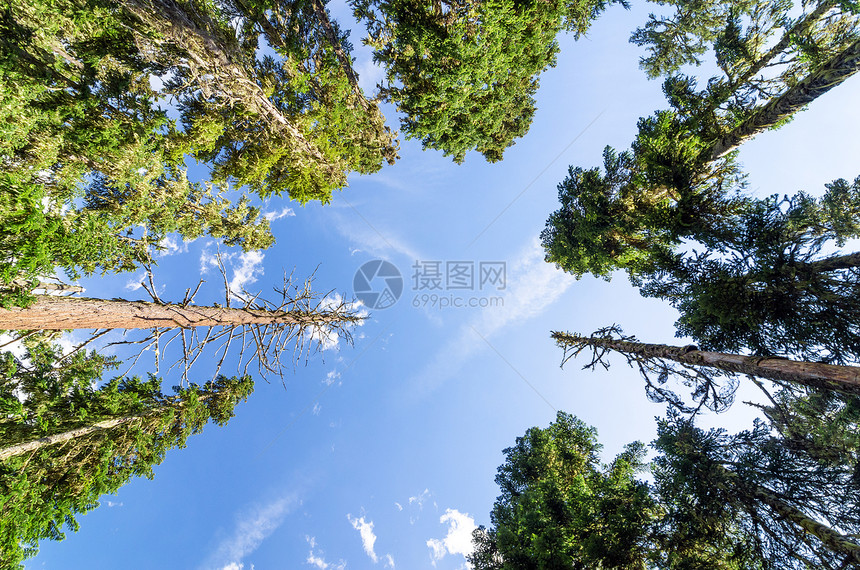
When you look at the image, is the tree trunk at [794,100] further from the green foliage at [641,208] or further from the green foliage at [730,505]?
the green foliage at [730,505]

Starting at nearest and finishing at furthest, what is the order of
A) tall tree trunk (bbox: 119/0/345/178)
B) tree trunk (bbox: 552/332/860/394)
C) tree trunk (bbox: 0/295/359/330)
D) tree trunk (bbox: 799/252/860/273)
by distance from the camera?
tree trunk (bbox: 0/295/359/330)
tree trunk (bbox: 552/332/860/394)
tree trunk (bbox: 799/252/860/273)
tall tree trunk (bbox: 119/0/345/178)

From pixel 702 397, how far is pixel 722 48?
848 cm

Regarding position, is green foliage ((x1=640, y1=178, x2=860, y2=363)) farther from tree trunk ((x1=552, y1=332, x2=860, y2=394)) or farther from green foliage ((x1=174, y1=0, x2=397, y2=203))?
green foliage ((x1=174, y1=0, x2=397, y2=203))

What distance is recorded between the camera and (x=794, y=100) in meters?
6.07

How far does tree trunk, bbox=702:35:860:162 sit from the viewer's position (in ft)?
17.1

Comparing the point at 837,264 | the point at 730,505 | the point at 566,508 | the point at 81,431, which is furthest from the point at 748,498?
the point at 81,431

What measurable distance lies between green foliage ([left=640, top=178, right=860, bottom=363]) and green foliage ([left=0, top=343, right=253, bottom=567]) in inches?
511

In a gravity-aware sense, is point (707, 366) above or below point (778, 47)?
below

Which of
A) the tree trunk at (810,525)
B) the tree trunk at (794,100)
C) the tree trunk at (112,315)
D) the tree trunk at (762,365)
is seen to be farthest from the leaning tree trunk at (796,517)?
the tree trunk at (112,315)

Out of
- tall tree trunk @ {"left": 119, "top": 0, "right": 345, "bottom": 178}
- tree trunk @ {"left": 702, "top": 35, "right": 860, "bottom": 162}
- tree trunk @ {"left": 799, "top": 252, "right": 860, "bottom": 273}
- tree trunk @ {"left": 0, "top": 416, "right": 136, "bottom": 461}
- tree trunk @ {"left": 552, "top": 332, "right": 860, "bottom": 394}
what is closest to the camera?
tree trunk @ {"left": 552, "top": 332, "right": 860, "bottom": 394}

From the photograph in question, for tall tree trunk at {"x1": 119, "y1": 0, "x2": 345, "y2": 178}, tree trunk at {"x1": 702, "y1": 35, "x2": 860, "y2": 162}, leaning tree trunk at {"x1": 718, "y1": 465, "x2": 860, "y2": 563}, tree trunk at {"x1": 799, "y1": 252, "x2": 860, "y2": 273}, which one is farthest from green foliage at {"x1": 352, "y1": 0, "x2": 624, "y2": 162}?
leaning tree trunk at {"x1": 718, "y1": 465, "x2": 860, "y2": 563}

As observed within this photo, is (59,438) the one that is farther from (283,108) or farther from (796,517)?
(796,517)

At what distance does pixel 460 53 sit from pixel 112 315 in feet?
29.2

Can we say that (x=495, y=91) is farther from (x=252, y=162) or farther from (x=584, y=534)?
(x=584, y=534)
